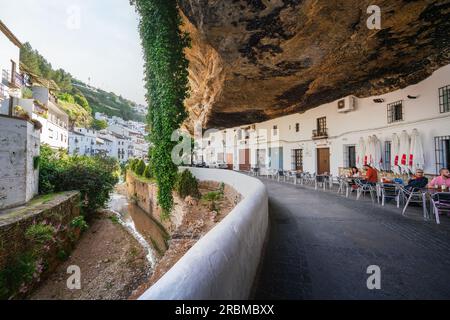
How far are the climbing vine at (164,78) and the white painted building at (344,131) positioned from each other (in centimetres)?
953

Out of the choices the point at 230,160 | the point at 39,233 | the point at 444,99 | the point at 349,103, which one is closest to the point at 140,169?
the point at 230,160

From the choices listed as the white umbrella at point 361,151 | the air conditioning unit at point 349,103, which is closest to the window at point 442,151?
the white umbrella at point 361,151

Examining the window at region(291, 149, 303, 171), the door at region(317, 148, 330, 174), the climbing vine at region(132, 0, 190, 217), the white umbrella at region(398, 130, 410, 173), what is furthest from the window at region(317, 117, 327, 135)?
the climbing vine at region(132, 0, 190, 217)

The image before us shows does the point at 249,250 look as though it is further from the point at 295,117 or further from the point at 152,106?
the point at 295,117

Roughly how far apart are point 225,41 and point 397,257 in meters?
6.79

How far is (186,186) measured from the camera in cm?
1213

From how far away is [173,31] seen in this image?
966 cm

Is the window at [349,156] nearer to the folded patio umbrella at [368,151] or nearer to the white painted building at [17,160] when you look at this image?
the folded patio umbrella at [368,151]

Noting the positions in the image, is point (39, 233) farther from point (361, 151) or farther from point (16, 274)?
point (361, 151)

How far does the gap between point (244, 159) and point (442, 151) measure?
15875 millimetres

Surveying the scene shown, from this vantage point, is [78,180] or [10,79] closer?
[78,180]

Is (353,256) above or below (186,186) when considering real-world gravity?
below

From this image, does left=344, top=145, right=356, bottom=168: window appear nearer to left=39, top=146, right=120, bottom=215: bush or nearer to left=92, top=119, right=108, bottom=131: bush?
left=39, top=146, right=120, bottom=215: bush
